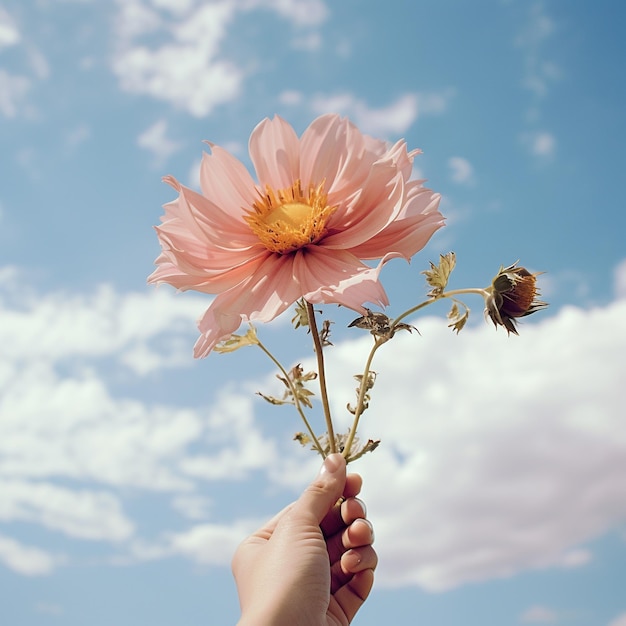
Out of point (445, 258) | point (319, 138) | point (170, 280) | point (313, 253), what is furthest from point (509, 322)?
point (170, 280)

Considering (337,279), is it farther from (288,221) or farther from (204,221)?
(204,221)

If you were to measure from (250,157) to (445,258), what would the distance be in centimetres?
44

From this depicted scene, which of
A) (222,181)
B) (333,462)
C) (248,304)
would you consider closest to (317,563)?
(333,462)

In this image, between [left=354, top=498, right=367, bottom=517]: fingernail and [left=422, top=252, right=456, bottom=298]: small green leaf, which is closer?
[left=422, top=252, right=456, bottom=298]: small green leaf

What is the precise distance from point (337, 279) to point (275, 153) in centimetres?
34

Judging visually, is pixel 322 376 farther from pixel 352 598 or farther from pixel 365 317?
pixel 352 598

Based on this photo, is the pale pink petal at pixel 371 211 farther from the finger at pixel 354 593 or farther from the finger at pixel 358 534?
the finger at pixel 354 593

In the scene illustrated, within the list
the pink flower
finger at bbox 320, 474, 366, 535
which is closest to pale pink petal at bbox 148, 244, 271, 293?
the pink flower

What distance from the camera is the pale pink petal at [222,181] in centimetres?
135

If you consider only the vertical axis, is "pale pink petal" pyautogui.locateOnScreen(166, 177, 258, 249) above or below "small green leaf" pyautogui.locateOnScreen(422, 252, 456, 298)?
above

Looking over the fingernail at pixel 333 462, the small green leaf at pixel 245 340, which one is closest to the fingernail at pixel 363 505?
the fingernail at pixel 333 462

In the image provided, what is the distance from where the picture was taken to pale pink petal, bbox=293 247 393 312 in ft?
3.66

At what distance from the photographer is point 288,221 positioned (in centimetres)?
129

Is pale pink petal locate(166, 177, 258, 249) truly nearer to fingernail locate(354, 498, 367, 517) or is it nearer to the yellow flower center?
the yellow flower center
